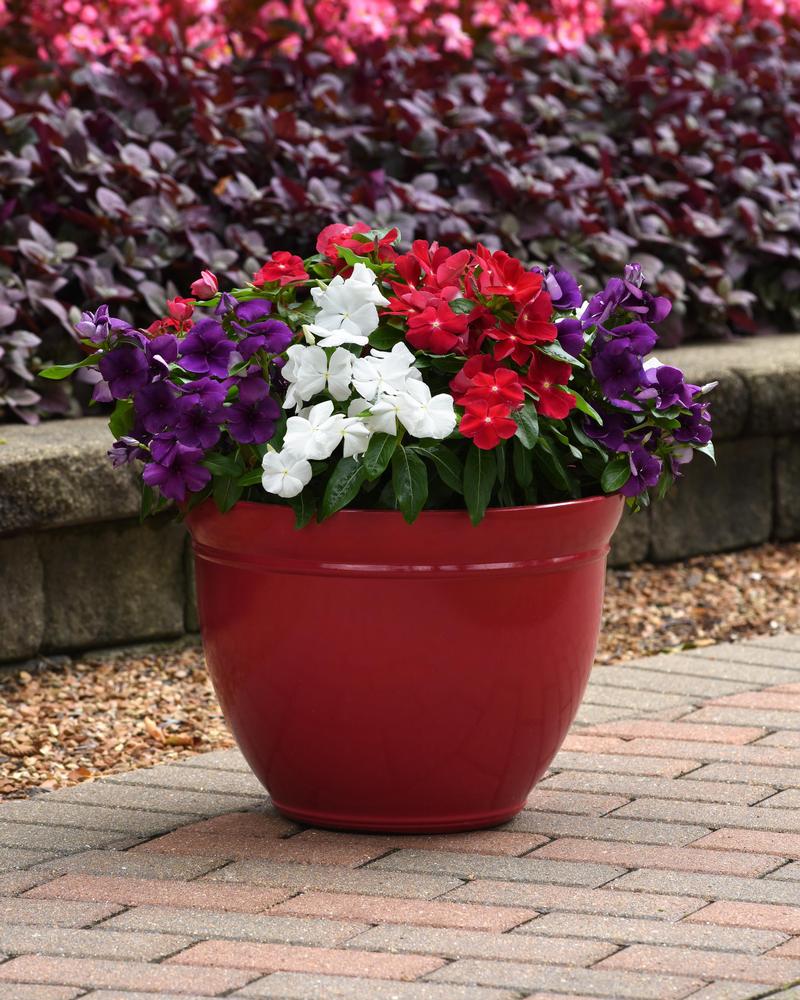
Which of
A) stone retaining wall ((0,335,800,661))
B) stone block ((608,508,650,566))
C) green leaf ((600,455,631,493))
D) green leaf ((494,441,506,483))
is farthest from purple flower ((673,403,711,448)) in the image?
stone block ((608,508,650,566))

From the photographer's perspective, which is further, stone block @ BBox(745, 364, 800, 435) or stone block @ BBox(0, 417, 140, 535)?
stone block @ BBox(745, 364, 800, 435)

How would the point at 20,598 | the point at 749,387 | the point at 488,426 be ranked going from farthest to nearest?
the point at 749,387, the point at 20,598, the point at 488,426

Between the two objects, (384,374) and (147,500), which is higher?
(384,374)

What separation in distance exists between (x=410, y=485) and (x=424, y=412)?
11cm

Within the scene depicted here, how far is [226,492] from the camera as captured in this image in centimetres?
260

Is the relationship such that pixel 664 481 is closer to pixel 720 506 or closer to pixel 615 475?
pixel 615 475

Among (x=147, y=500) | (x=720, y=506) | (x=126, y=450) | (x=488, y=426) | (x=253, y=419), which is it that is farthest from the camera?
(x=720, y=506)

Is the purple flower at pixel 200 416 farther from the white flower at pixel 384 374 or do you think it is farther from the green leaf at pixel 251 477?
the white flower at pixel 384 374

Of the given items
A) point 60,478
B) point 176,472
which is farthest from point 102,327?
point 60,478

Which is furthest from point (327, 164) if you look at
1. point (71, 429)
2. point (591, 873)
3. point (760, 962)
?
point (760, 962)

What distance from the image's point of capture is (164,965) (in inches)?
86.5

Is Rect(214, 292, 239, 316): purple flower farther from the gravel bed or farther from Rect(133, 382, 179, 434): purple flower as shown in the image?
the gravel bed

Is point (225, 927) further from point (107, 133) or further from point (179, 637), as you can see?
point (107, 133)

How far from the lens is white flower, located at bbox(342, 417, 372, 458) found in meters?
2.48
